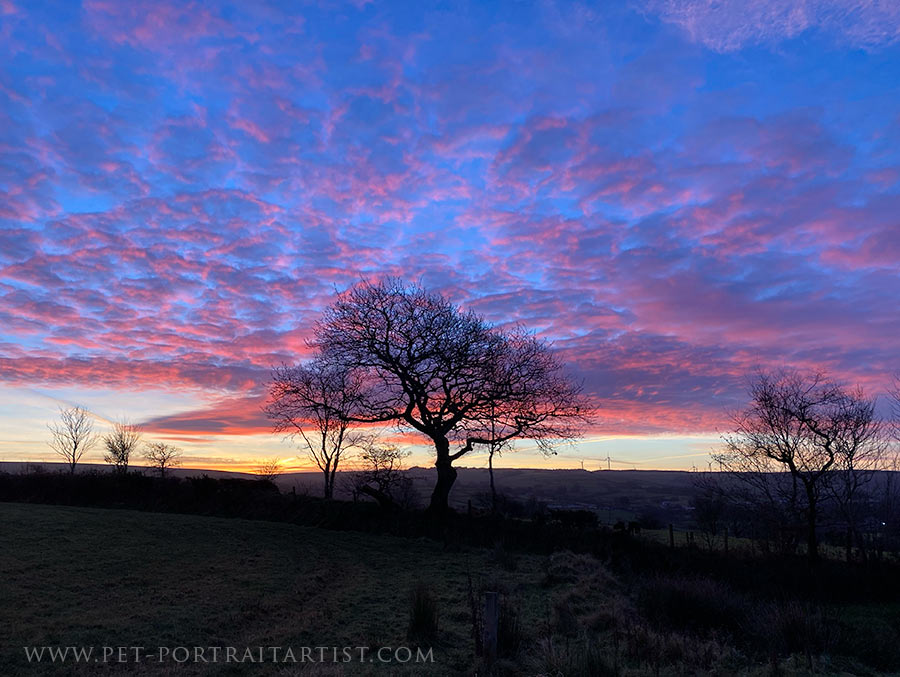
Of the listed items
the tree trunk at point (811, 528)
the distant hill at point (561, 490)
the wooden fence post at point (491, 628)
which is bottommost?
the distant hill at point (561, 490)

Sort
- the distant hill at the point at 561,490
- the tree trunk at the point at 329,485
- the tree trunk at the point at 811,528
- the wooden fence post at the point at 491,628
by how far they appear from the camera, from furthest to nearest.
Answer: the distant hill at the point at 561,490, the tree trunk at the point at 329,485, the tree trunk at the point at 811,528, the wooden fence post at the point at 491,628

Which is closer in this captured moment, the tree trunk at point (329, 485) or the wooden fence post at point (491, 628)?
the wooden fence post at point (491, 628)

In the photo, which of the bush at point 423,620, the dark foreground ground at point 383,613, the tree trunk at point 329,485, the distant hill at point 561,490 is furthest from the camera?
the distant hill at point 561,490

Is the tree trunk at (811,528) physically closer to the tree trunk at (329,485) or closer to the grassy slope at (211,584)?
the grassy slope at (211,584)

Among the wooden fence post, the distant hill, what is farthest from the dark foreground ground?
the distant hill

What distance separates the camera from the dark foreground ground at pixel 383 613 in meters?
8.53

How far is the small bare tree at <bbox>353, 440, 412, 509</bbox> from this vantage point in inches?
1112

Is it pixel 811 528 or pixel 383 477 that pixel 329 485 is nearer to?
pixel 383 477

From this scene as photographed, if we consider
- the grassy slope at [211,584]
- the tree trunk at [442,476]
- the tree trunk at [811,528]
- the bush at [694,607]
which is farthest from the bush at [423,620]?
the tree trunk at [811,528]

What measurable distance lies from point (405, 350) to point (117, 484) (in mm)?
19905

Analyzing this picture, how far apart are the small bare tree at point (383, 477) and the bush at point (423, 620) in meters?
18.0

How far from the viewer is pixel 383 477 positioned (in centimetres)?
2970

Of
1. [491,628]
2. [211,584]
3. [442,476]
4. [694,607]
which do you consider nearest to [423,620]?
[491,628]

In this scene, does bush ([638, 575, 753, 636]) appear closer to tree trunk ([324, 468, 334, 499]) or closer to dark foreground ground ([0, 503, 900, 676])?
dark foreground ground ([0, 503, 900, 676])
